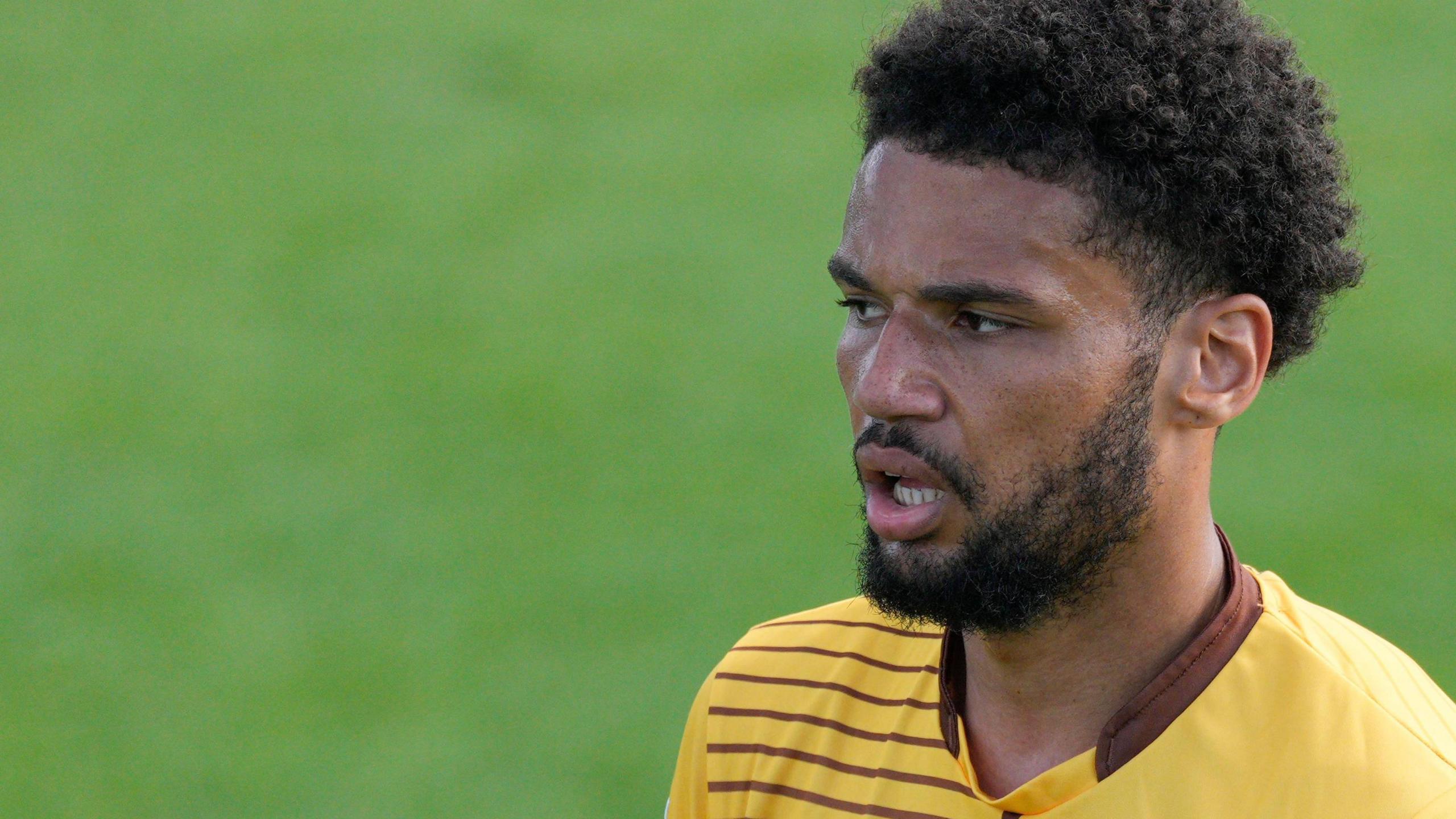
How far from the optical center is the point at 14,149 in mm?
5332

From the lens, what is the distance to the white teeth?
1.78 m

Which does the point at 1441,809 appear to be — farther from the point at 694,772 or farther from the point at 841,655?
the point at 694,772

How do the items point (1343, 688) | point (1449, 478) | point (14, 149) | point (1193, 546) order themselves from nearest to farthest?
point (1343, 688) < point (1193, 546) < point (1449, 478) < point (14, 149)

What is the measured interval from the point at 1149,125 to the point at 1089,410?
0.33 metres

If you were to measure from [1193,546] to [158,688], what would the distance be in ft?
11.1

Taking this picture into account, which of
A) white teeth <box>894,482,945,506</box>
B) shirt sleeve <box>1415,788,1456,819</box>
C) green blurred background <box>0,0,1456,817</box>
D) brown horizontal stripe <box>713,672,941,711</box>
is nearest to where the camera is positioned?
shirt sleeve <box>1415,788,1456,819</box>

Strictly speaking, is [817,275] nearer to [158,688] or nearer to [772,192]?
[772,192]

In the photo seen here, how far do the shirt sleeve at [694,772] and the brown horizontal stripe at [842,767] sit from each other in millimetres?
28

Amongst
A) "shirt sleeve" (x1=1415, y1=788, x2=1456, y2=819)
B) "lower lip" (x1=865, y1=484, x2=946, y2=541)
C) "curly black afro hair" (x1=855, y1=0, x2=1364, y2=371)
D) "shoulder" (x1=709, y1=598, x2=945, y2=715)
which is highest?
"curly black afro hair" (x1=855, y1=0, x2=1364, y2=371)

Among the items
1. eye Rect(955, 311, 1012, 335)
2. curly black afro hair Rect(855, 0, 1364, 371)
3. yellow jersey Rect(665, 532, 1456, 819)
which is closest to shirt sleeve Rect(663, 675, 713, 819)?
yellow jersey Rect(665, 532, 1456, 819)

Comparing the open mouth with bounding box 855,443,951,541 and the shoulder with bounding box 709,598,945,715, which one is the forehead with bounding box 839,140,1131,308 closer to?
the open mouth with bounding box 855,443,951,541

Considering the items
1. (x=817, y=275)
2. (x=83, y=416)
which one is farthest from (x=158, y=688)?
(x=817, y=275)

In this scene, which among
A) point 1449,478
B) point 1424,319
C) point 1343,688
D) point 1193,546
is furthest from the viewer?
point 1424,319

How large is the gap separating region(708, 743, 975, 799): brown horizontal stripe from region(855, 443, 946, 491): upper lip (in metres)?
0.35
